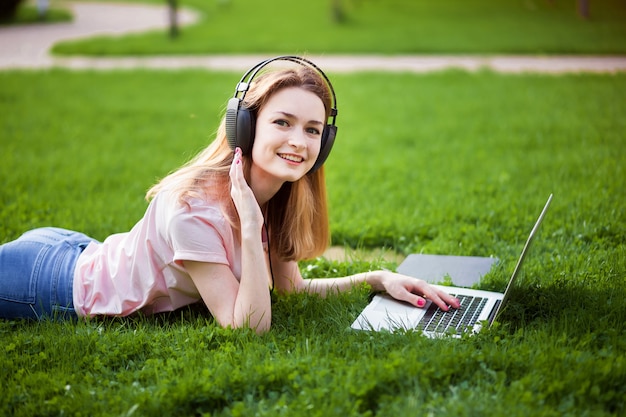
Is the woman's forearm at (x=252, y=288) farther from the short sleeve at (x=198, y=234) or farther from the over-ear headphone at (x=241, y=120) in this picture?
the over-ear headphone at (x=241, y=120)

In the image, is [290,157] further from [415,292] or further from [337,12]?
[337,12]

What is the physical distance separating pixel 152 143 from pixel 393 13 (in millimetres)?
11708

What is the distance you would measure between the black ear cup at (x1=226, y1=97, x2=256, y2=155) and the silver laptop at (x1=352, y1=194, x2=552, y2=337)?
0.95 metres

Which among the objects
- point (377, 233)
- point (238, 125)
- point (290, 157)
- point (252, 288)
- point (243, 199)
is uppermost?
point (238, 125)

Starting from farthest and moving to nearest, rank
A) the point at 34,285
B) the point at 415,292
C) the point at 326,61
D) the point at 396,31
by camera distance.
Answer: the point at 396,31
the point at 326,61
the point at 415,292
the point at 34,285

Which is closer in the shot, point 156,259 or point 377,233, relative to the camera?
point 156,259

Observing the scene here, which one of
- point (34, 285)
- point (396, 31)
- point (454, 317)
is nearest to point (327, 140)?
point (454, 317)

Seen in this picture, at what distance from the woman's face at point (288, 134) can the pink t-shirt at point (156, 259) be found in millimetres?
319

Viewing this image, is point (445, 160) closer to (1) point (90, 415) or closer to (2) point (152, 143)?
(2) point (152, 143)

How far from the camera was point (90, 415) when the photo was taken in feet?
9.33

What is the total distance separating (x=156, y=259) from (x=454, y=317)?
137 cm

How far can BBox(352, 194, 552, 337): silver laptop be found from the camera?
3.41 m

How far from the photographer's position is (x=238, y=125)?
3359mm

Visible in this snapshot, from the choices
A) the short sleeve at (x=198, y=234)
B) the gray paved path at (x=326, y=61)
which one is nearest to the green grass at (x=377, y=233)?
the short sleeve at (x=198, y=234)
